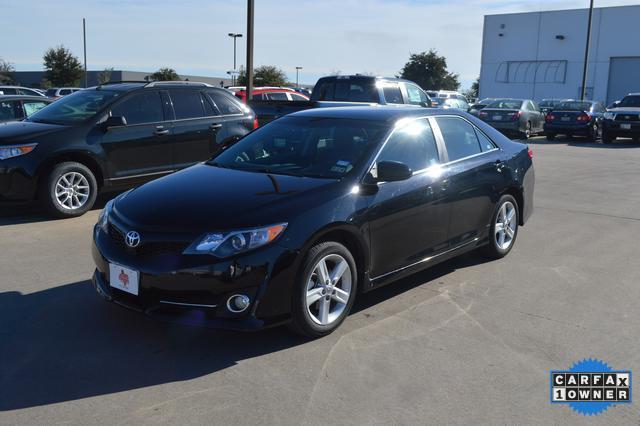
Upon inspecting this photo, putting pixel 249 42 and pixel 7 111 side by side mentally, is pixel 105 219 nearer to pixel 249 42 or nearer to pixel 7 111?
pixel 7 111

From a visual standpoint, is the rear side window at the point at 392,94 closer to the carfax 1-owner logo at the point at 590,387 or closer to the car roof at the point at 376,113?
the car roof at the point at 376,113

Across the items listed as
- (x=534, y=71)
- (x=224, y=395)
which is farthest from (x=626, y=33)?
(x=224, y=395)

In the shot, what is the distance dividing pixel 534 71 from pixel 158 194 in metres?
54.8

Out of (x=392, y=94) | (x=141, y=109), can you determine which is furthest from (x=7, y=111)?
(x=392, y=94)

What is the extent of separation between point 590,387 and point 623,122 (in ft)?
68.3

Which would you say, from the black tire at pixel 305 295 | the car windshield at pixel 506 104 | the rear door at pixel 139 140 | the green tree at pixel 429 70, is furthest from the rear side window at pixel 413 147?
the green tree at pixel 429 70

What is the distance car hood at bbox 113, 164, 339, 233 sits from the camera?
4102 mm

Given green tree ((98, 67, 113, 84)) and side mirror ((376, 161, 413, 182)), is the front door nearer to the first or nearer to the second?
side mirror ((376, 161, 413, 182))

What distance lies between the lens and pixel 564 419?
345 centimetres

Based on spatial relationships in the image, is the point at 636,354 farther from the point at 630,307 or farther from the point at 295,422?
the point at 295,422

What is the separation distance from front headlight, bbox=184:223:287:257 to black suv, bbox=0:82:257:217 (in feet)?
15.6

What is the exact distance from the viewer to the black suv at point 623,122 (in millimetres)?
21969

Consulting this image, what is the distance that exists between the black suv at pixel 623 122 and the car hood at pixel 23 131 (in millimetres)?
19761

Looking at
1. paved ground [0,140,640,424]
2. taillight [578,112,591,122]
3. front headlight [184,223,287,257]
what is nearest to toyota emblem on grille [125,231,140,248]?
front headlight [184,223,287,257]
